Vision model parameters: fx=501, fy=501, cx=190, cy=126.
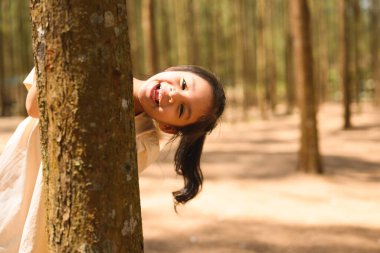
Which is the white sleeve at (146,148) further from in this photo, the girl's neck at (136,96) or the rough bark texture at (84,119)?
the rough bark texture at (84,119)

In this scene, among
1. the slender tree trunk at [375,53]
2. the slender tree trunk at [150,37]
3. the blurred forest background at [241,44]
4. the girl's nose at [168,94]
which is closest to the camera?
the girl's nose at [168,94]

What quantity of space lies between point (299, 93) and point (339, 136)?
4.10 meters

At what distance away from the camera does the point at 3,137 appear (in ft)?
32.0

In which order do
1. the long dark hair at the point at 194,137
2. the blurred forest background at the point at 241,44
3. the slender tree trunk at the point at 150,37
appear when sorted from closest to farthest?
the long dark hair at the point at 194,137 → the slender tree trunk at the point at 150,37 → the blurred forest background at the point at 241,44

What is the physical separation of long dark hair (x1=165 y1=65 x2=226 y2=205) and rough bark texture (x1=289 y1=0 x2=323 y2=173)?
4524mm

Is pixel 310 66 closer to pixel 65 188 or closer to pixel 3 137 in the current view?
pixel 65 188

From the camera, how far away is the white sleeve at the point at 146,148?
1.52 meters

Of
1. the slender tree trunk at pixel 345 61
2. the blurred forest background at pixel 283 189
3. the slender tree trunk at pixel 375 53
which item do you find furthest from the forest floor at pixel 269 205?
the slender tree trunk at pixel 375 53

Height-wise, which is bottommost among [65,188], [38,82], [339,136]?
[339,136]

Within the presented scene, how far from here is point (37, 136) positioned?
4.99 feet

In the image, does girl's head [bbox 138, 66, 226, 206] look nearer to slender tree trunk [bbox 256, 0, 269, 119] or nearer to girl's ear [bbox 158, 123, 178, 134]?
girl's ear [bbox 158, 123, 178, 134]

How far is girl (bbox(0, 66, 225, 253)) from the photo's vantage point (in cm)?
141

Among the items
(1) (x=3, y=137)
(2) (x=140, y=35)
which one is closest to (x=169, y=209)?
(1) (x=3, y=137)

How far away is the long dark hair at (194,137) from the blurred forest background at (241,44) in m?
5.58
